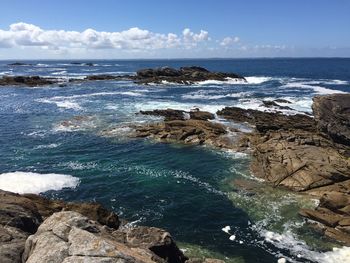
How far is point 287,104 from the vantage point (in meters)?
64.1

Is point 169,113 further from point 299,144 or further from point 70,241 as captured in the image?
point 70,241

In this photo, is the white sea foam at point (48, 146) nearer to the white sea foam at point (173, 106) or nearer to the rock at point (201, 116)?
the rock at point (201, 116)

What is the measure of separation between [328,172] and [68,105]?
4814 centimetres

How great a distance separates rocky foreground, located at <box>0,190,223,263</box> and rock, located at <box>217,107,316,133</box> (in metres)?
29.1

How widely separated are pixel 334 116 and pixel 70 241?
1341 inches

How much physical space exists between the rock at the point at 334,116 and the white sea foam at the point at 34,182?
2422 cm

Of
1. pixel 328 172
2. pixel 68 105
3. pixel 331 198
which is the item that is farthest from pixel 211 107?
pixel 331 198

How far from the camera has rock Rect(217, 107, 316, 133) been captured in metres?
43.3

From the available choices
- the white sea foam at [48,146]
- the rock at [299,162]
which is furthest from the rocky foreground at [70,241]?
the white sea foam at [48,146]

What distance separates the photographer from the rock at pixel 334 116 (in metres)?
38.0

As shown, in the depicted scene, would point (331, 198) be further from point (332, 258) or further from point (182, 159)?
point (182, 159)

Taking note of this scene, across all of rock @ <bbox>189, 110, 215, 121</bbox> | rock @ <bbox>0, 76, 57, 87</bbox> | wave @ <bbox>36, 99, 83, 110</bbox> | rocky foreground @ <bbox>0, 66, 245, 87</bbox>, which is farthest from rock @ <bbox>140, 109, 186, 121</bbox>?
rock @ <bbox>0, 76, 57, 87</bbox>

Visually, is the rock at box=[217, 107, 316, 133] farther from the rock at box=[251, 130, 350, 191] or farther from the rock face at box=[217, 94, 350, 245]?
the rock at box=[251, 130, 350, 191]

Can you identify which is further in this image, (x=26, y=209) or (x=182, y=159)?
(x=182, y=159)
